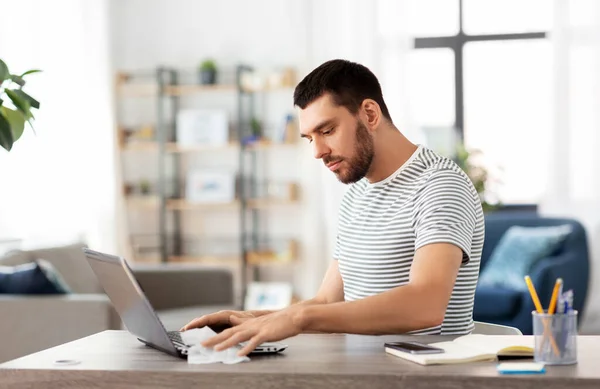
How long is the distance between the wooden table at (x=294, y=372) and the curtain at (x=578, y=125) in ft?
15.7

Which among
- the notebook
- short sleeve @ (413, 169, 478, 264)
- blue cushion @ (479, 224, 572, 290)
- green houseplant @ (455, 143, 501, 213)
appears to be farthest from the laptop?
green houseplant @ (455, 143, 501, 213)

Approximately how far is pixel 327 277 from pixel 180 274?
117 inches

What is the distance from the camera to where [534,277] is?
5.51m

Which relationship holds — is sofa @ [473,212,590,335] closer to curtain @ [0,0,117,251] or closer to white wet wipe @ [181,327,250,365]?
curtain @ [0,0,117,251]

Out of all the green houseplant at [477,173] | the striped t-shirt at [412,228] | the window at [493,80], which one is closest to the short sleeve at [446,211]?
the striped t-shirt at [412,228]

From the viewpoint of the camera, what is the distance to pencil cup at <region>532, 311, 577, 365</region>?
161 centimetres

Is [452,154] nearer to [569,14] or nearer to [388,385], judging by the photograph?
[569,14]

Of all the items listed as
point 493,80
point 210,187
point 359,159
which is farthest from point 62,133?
point 359,159

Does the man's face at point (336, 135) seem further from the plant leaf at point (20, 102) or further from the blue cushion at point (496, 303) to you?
the blue cushion at point (496, 303)

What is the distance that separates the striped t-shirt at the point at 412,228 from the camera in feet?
6.69

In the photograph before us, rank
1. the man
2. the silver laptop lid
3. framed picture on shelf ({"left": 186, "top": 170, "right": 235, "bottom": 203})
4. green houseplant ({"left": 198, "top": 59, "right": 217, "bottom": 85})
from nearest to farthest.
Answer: the silver laptop lid
the man
green houseplant ({"left": 198, "top": 59, "right": 217, "bottom": 85})
framed picture on shelf ({"left": 186, "top": 170, "right": 235, "bottom": 203})

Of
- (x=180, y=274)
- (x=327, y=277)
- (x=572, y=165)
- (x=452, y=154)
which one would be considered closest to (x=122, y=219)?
(x=180, y=274)

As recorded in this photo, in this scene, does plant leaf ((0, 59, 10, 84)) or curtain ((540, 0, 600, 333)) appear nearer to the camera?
plant leaf ((0, 59, 10, 84))

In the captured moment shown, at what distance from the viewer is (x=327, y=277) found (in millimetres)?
2455
